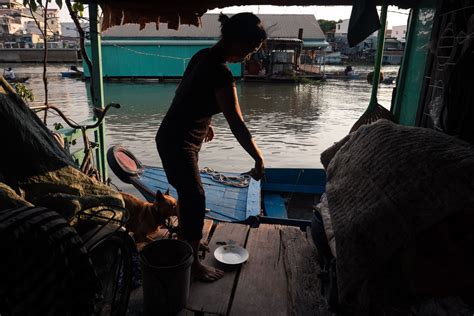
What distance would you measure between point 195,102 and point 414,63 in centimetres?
242

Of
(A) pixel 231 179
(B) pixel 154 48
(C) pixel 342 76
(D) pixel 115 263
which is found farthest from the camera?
(C) pixel 342 76

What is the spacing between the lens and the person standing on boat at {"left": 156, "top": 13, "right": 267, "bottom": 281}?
7.63ft

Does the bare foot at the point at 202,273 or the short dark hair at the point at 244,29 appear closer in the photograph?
the short dark hair at the point at 244,29

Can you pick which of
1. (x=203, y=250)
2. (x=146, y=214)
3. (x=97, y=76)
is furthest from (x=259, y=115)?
(x=203, y=250)

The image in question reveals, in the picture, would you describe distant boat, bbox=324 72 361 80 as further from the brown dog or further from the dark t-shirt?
the dark t-shirt

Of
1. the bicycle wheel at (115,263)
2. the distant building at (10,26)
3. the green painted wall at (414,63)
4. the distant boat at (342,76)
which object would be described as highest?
the distant building at (10,26)

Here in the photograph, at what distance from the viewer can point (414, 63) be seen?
11.2ft

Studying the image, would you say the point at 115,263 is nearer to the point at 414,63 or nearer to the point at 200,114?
the point at 200,114

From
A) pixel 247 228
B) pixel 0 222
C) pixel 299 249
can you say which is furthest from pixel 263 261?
pixel 0 222

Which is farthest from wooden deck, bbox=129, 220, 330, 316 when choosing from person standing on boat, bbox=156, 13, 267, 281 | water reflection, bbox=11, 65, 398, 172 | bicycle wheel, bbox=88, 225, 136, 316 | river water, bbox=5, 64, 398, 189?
water reflection, bbox=11, 65, 398, 172

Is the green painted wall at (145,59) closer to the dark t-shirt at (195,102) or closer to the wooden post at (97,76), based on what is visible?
the wooden post at (97,76)

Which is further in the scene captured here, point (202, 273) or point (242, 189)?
point (242, 189)

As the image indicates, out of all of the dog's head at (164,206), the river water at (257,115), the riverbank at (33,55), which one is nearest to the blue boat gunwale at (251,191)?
→ the dog's head at (164,206)

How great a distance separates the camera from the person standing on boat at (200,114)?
2.32 metres
